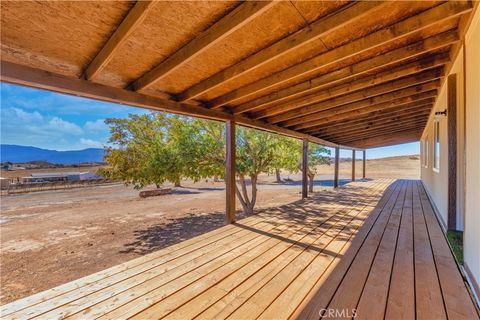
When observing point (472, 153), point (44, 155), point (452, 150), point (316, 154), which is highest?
point (44, 155)

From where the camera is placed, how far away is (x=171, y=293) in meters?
1.92

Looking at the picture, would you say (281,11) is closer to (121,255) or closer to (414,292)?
(414,292)

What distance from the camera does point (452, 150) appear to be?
288cm

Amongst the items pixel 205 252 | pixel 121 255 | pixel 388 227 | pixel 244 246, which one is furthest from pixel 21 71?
pixel 388 227

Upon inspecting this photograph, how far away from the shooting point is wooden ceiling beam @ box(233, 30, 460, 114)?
2391 millimetres

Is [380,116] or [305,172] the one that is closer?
[380,116]

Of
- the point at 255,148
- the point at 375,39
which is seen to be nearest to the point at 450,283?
the point at 375,39

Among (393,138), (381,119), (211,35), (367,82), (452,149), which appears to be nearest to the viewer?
(211,35)

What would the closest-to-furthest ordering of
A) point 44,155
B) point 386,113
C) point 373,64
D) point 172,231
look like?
1. point 373,64
2. point 386,113
3. point 172,231
4. point 44,155

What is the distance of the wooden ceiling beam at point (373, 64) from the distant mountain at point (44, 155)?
102 metres

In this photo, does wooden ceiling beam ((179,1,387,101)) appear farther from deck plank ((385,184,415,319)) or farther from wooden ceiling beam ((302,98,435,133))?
wooden ceiling beam ((302,98,435,133))

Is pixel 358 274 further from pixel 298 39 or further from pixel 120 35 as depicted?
pixel 120 35

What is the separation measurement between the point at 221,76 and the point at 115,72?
3.84 ft

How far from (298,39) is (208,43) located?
0.81 meters
